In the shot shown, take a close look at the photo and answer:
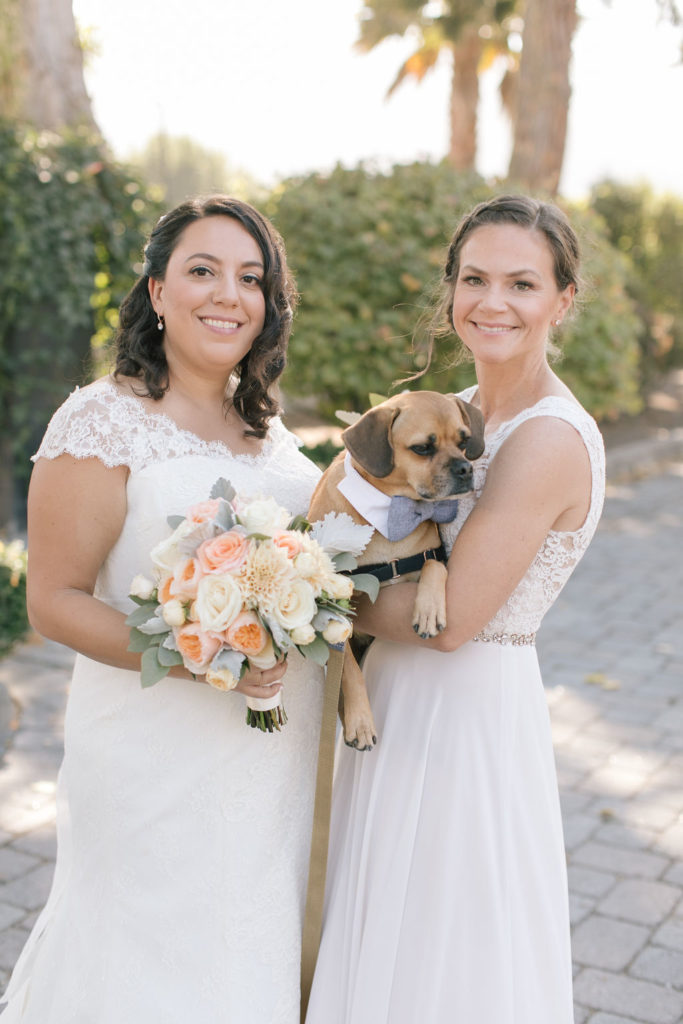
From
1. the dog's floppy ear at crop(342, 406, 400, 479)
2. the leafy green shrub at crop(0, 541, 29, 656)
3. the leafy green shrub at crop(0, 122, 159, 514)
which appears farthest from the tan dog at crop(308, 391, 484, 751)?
the leafy green shrub at crop(0, 122, 159, 514)

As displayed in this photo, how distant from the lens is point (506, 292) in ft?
7.85

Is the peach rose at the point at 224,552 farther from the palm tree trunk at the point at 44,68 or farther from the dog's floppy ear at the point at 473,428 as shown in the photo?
the palm tree trunk at the point at 44,68

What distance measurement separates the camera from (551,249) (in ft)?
7.92

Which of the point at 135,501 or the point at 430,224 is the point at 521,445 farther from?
the point at 430,224

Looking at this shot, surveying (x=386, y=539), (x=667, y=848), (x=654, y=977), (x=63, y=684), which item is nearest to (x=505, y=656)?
(x=386, y=539)

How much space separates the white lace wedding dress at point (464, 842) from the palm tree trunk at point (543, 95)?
11.2 metres

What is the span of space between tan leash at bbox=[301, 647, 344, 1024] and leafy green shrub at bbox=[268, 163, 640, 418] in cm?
772

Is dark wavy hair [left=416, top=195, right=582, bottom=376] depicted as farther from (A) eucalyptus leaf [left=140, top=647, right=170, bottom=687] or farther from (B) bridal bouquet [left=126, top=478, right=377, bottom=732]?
(A) eucalyptus leaf [left=140, top=647, right=170, bottom=687]

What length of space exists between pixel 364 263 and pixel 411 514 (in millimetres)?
8285

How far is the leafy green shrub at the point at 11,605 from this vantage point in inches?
236

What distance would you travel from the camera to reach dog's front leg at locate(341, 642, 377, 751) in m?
2.48

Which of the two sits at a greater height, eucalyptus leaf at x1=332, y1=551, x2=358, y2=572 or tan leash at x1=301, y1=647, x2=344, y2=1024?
eucalyptus leaf at x1=332, y1=551, x2=358, y2=572

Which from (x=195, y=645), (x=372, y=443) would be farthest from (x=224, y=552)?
(x=372, y=443)

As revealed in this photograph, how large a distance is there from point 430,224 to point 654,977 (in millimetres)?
8022
